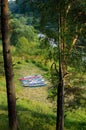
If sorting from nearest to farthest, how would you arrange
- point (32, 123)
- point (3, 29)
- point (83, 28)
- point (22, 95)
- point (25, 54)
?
point (3, 29) < point (83, 28) < point (32, 123) < point (22, 95) < point (25, 54)

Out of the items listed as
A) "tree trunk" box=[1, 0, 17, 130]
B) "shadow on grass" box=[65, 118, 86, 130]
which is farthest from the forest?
"shadow on grass" box=[65, 118, 86, 130]

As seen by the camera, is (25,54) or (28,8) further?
(25,54)

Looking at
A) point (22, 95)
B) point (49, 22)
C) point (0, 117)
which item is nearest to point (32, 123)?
point (0, 117)

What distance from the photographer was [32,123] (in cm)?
1390

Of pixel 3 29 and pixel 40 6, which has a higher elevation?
pixel 40 6

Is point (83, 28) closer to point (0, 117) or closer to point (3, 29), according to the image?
point (3, 29)

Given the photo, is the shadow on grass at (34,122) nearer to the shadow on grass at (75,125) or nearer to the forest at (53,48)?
the forest at (53,48)

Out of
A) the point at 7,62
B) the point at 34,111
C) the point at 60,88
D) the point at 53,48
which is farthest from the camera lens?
the point at 34,111

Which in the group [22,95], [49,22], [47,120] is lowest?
[22,95]

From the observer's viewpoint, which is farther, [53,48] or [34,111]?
[34,111]

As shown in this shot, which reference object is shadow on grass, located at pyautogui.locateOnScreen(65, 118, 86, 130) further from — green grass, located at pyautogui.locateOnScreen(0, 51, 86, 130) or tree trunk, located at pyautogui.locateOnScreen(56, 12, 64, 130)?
tree trunk, located at pyautogui.locateOnScreen(56, 12, 64, 130)

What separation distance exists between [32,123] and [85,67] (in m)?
3.73

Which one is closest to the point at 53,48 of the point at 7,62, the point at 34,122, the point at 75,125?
the point at 7,62

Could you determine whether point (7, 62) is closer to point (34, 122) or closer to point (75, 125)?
point (34, 122)
